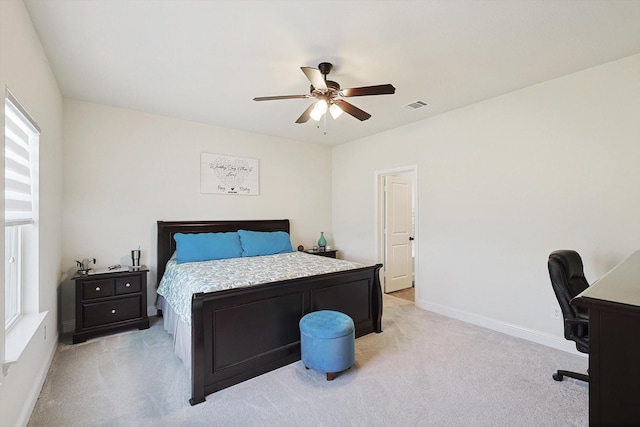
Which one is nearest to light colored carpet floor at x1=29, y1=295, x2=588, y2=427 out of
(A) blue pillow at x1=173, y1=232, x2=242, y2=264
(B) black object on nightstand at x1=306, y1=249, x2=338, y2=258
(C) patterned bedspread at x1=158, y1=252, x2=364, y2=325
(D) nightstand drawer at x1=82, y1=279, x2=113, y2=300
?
(D) nightstand drawer at x1=82, y1=279, x2=113, y2=300

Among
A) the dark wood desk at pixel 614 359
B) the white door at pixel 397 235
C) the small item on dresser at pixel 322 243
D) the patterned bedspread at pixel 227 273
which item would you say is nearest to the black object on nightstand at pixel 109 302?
the patterned bedspread at pixel 227 273

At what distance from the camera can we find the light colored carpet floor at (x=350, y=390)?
1954mm

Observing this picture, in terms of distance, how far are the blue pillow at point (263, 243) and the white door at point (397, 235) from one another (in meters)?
1.74

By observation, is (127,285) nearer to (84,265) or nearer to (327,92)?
(84,265)

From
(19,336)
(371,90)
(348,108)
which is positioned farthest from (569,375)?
(19,336)

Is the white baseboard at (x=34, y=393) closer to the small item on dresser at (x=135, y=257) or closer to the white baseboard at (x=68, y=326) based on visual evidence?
the white baseboard at (x=68, y=326)

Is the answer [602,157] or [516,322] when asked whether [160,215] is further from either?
[602,157]

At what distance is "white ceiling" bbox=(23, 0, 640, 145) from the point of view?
1957 millimetres

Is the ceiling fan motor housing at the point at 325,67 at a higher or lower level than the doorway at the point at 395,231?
higher

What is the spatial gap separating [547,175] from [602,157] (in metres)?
0.43

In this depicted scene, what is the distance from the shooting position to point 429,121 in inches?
161

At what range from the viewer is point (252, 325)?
96.7 inches

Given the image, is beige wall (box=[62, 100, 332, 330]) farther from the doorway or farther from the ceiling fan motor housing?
the ceiling fan motor housing

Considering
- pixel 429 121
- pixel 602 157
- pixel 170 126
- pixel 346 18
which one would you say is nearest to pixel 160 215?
pixel 170 126
